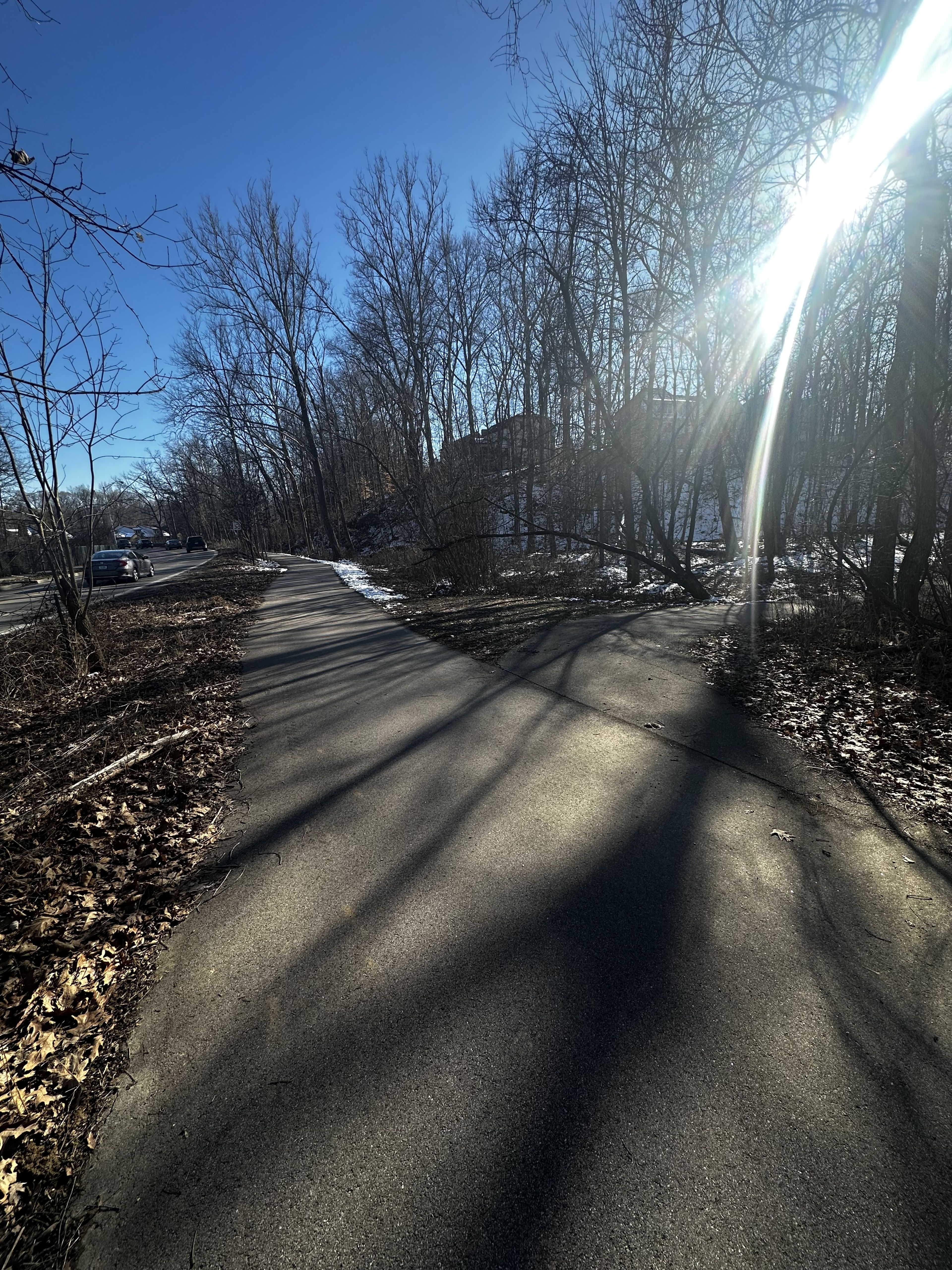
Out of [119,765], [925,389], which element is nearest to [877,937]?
[119,765]

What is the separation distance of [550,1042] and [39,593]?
75.3 ft

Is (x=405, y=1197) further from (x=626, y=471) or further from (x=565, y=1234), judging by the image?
(x=626, y=471)

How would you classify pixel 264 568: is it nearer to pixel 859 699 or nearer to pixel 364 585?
pixel 364 585

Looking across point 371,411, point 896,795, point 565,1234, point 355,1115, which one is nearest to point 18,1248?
point 355,1115

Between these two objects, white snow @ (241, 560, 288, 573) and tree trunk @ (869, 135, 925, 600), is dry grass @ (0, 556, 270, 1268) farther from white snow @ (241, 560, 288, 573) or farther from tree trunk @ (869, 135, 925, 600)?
white snow @ (241, 560, 288, 573)

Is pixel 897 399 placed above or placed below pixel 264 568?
above

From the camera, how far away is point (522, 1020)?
2.27 metres

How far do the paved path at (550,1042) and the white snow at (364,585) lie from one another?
11.3 metres

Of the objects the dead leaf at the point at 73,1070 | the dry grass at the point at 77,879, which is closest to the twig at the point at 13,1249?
the dry grass at the point at 77,879

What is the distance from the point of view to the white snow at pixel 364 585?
1543cm

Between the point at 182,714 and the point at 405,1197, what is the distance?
5322 mm

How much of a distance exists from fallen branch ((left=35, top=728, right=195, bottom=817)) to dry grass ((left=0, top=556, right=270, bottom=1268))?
1.5 inches

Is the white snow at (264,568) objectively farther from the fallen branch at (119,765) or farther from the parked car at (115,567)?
the fallen branch at (119,765)

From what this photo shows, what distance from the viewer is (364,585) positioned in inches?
757
